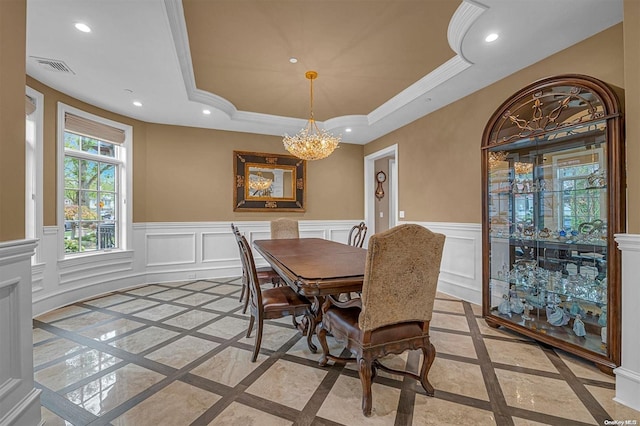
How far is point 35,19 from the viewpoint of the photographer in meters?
2.05

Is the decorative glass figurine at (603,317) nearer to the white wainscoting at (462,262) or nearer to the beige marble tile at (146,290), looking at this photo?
the white wainscoting at (462,262)

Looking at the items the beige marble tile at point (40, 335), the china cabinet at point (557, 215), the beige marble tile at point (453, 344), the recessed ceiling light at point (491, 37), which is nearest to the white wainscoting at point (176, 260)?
the beige marble tile at point (40, 335)

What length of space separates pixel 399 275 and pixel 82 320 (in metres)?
3.32

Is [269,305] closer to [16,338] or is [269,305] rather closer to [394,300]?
[394,300]

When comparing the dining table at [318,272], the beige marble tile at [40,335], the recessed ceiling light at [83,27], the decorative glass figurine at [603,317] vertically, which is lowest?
the beige marble tile at [40,335]

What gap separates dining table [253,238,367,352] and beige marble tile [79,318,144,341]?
1496mm

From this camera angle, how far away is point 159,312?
3133 millimetres

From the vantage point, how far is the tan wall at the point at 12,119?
1228mm

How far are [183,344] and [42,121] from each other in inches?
117

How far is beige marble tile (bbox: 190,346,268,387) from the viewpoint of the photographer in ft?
6.22

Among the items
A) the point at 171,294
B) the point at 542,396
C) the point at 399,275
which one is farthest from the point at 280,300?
the point at 171,294

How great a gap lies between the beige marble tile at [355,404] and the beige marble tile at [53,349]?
2.16m

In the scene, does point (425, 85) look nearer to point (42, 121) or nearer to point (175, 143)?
point (175, 143)

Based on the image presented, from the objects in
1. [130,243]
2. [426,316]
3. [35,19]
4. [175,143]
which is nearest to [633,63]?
[426,316]
